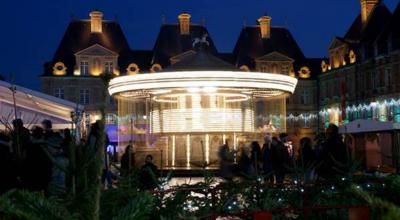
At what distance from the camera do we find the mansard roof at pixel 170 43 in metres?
54.7

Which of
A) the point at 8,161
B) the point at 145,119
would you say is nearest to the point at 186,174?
the point at 145,119

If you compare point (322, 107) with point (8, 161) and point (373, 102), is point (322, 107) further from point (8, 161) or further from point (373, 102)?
point (8, 161)

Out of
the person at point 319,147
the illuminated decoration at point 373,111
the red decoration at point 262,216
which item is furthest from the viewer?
the illuminated decoration at point 373,111

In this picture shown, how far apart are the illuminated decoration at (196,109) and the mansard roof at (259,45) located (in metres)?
36.4

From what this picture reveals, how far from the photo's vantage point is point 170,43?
5522cm

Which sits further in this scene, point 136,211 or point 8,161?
point 8,161

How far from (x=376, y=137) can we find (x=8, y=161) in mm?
16954

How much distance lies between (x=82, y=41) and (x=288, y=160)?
4315 centimetres

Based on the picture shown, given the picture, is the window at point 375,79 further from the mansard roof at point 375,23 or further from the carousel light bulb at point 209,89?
the carousel light bulb at point 209,89

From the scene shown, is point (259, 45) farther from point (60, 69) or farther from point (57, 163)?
point (57, 163)

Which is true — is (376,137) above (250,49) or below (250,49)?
below

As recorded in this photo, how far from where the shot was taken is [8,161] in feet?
19.8

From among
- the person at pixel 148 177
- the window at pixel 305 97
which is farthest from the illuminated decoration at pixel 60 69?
the person at pixel 148 177

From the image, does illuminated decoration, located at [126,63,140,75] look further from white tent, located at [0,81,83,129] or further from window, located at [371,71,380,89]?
white tent, located at [0,81,83,129]
